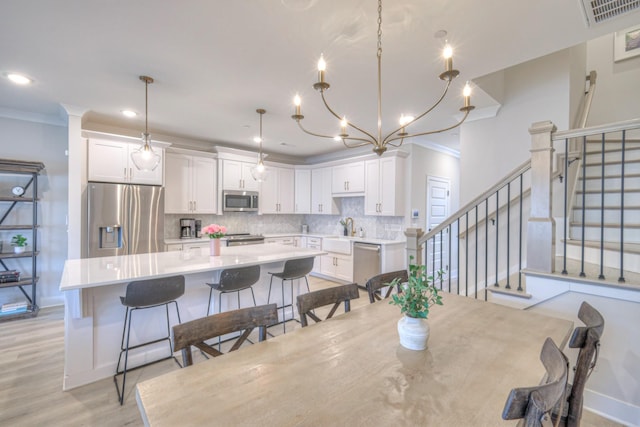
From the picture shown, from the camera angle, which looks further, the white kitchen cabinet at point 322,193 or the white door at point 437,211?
the white kitchen cabinet at point 322,193

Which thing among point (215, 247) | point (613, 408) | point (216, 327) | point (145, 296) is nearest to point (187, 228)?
point (215, 247)

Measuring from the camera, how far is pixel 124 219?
3.91 metres

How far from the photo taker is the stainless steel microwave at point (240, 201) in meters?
5.43

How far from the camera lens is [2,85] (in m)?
3.06

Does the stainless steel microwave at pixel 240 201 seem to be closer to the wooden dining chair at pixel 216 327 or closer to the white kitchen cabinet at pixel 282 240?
the white kitchen cabinet at pixel 282 240

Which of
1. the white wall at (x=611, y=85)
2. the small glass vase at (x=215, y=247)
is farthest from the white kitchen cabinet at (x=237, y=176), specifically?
the white wall at (x=611, y=85)

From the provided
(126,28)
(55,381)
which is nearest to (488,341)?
(126,28)

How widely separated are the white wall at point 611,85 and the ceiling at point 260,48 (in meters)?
2.11

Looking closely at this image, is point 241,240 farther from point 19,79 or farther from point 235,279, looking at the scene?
point 19,79

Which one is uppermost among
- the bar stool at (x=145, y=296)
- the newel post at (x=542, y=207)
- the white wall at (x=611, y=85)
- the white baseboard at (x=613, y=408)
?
the white wall at (x=611, y=85)

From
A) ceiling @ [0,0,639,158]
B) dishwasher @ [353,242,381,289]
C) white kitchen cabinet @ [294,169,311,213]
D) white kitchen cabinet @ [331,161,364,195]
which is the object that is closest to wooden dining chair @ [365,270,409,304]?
ceiling @ [0,0,639,158]

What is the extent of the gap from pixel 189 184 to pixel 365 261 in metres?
3.43

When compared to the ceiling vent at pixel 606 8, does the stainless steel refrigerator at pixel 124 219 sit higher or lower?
lower

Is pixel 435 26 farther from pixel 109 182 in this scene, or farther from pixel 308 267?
pixel 109 182
